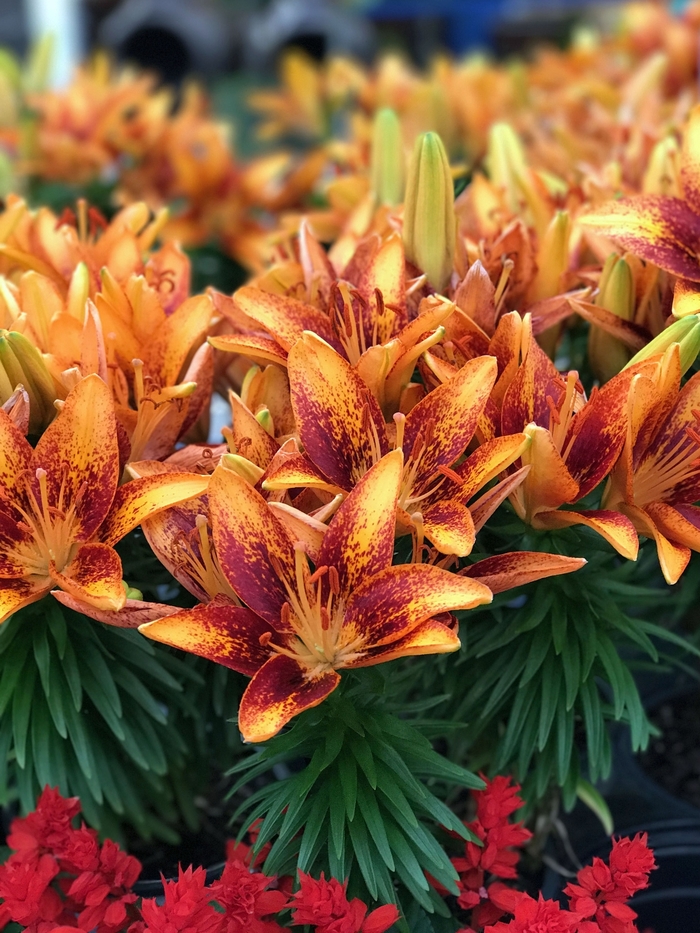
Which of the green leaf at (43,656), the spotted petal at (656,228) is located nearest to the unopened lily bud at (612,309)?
the spotted petal at (656,228)

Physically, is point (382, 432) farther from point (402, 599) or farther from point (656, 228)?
point (656, 228)

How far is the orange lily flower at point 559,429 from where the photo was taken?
60 cm

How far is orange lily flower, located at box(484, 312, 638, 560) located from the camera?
1.96 feet

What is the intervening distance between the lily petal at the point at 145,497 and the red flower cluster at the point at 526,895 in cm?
28

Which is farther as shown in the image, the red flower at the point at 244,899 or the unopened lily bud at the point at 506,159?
the unopened lily bud at the point at 506,159

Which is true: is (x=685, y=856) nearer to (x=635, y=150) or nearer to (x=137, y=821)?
(x=137, y=821)

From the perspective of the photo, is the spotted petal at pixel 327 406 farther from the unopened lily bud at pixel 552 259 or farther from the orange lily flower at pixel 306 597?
the unopened lily bud at pixel 552 259

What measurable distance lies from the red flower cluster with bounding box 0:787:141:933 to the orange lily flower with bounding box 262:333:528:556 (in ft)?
0.87

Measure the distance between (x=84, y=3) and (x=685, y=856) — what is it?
3337 mm

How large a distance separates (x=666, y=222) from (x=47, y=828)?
23.5 inches

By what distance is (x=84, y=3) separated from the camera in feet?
11.0

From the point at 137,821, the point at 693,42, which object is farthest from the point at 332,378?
the point at 693,42

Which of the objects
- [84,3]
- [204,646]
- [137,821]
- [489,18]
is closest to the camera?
[204,646]

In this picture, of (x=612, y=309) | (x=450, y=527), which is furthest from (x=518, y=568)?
(x=612, y=309)
